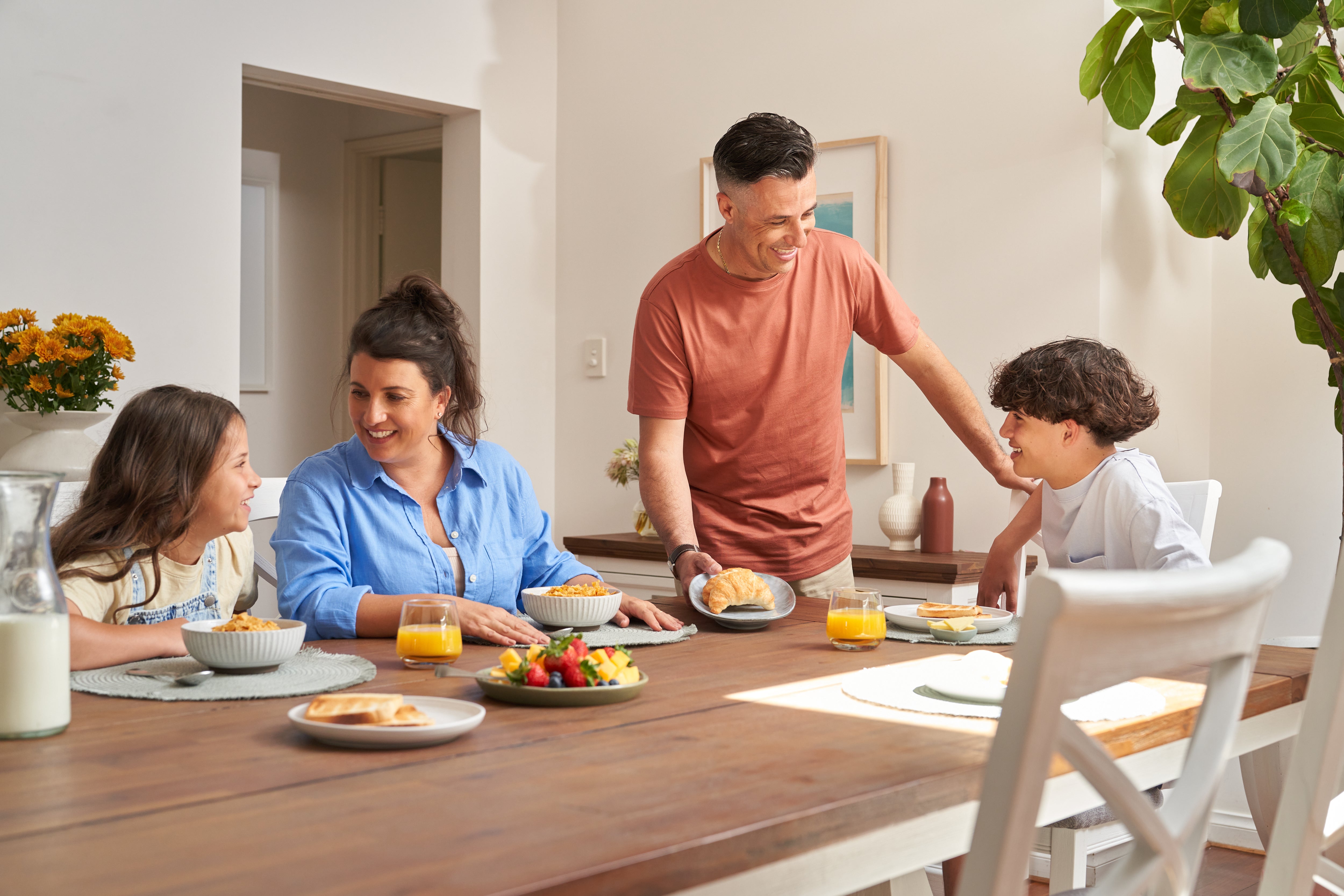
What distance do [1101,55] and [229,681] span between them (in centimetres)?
235

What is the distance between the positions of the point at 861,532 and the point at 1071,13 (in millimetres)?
1503

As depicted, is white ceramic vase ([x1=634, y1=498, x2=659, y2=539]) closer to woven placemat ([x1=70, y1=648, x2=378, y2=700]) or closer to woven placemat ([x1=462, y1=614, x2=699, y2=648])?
woven placemat ([x1=462, y1=614, x2=699, y2=648])

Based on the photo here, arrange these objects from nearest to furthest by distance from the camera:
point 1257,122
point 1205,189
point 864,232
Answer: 1. point 1257,122
2. point 1205,189
3. point 864,232

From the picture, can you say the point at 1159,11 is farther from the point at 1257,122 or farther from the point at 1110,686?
the point at 1110,686

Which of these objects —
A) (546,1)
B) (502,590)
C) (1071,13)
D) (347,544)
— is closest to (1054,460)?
(502,590)

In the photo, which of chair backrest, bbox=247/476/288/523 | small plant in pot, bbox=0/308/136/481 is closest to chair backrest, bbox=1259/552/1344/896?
chair backrest, bbox=247/476/288/523

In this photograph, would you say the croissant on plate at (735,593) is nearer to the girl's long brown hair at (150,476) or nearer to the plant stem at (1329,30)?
the girl's long brown hair at (150,476)

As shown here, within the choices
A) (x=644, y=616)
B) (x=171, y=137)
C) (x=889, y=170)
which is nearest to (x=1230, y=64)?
(x=889, y=170)

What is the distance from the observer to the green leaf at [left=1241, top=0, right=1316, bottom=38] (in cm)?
234

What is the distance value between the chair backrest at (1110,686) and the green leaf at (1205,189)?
208 cm

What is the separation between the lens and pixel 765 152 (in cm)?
219

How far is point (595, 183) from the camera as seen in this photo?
13.8 ft

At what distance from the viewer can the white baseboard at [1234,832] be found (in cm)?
309

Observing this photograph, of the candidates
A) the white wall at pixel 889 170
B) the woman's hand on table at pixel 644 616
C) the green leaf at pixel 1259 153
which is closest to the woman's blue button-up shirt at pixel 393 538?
the woman's hand on table at pixel 644 616
